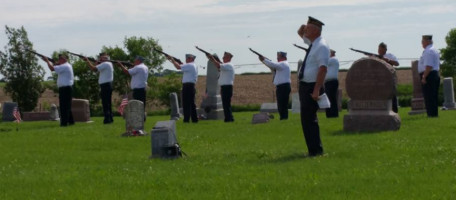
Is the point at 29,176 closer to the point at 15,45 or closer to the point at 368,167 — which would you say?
the point at 368,167

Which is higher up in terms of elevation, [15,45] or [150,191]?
[15,45]

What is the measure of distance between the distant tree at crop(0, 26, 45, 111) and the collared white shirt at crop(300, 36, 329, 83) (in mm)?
25546

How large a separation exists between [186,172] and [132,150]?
453 centimetres

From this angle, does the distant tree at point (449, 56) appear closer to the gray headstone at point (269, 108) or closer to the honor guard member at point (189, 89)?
the gray headstone at point (269, 108)

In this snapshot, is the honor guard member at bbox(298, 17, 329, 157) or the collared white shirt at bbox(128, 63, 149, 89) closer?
the honor guard member at bbox(298, 17, 329, 157)

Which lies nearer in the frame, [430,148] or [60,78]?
[430,148]

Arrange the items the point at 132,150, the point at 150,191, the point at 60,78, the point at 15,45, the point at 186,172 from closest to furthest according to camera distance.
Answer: the point at 150,191 → the point at 186,172 → the point at 132,150 → the point at 60,78 → the point at 15,45

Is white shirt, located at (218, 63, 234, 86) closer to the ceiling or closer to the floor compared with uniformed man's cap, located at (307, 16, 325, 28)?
closer to the floor

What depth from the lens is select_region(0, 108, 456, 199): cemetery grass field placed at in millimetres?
9844

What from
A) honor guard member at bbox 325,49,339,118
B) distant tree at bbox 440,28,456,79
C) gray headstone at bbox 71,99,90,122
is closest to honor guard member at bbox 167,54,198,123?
honor guard member at bbox 325,49,339,118

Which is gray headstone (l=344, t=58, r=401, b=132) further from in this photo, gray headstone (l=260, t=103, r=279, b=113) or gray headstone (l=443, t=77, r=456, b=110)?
gray headstone (l=260, t=103, r=279, b=113)

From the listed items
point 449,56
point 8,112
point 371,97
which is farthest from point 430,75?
point 449,56

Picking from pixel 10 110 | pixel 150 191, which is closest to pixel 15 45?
pixel 10 110

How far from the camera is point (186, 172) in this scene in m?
11.6
